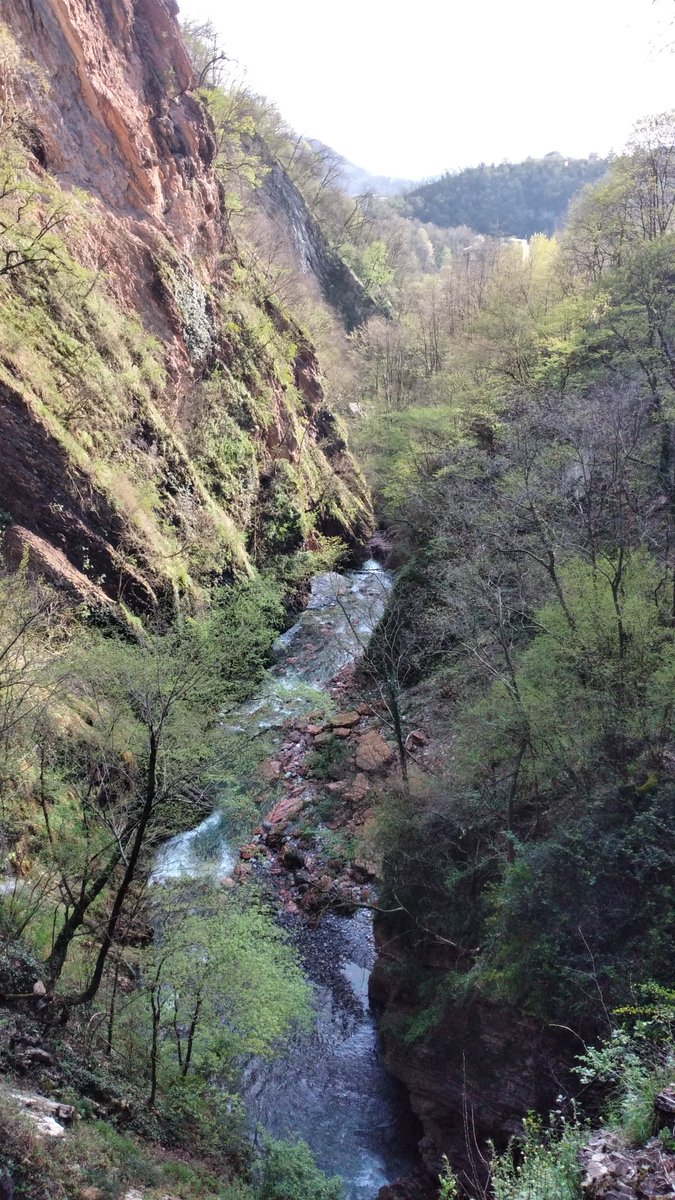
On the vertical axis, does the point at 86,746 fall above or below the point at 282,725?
above

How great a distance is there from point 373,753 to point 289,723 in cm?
326

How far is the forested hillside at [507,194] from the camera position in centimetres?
11844

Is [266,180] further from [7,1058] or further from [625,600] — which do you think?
[7,1058]

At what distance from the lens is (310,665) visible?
2200 cm

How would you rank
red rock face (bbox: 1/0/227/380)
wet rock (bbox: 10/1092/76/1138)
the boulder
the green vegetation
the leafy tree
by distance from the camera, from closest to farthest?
wet rock (bbox: 10/1092/76/1138) → the green vegetation → the leafy tree → the boulder → red rock face (bbox: 1/0/227/380)

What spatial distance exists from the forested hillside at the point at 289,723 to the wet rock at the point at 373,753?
10 cm

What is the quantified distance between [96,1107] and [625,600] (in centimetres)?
1090

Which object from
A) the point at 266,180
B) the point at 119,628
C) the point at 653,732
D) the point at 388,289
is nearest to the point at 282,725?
the point at 119,628

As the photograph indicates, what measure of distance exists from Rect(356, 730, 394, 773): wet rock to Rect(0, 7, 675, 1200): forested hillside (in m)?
0.10

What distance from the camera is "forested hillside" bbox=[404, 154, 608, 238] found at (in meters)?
118

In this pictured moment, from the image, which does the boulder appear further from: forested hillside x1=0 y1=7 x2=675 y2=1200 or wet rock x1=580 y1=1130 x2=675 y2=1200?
wet rock x1=580 y1=1130 x2=675 y2=1200

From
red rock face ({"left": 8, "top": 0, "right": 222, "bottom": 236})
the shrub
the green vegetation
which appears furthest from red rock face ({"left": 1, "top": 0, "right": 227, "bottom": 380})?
the shrub

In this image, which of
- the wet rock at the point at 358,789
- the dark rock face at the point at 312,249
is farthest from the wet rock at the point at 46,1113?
the dark rock face at the point at 312,249

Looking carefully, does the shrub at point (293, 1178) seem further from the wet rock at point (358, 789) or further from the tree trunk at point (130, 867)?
the wet rock at point (358, 789)
